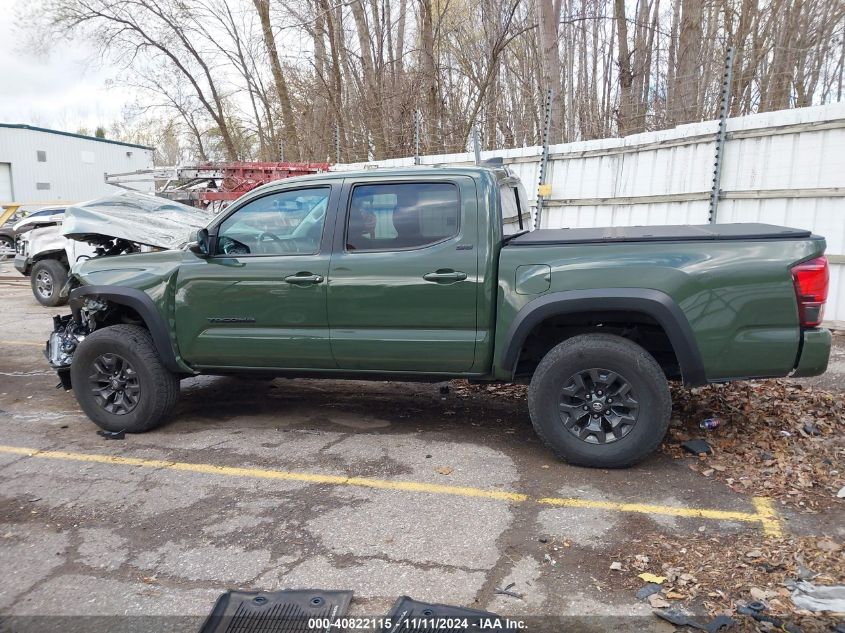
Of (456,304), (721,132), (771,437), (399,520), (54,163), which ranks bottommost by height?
(399,520)

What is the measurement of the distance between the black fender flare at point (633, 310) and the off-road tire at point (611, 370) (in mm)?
192

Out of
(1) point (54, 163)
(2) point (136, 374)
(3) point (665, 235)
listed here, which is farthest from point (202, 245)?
(1) point (54, 163)

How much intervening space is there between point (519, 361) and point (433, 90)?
41.9 feet

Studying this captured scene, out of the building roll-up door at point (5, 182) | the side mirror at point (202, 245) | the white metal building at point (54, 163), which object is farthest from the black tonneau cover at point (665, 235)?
the building roll-up door at point (5, 182)

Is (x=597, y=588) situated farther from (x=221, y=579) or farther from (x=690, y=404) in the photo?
(x=690, y=404)

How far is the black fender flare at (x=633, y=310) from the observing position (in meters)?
3.74

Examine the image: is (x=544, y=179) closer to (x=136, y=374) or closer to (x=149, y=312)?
(x=149, y=312)

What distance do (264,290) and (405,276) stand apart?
1.06 m

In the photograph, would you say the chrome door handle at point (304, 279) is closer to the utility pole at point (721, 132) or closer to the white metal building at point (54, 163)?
the utility pole at point (721, 132)

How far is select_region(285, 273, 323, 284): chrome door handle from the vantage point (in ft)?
14.5

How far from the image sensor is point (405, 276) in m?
4.25

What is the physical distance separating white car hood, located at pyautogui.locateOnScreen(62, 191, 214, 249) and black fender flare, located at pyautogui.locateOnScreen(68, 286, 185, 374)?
56cm

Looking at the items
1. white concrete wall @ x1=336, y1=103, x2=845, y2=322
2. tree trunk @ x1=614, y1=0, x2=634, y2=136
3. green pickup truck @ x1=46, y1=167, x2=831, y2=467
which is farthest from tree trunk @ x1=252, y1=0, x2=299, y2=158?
green pickup truck @ x1=46, y1=167, x2=831, y2=467

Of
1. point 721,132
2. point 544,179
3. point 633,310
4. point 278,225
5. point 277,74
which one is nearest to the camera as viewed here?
point 633,310
